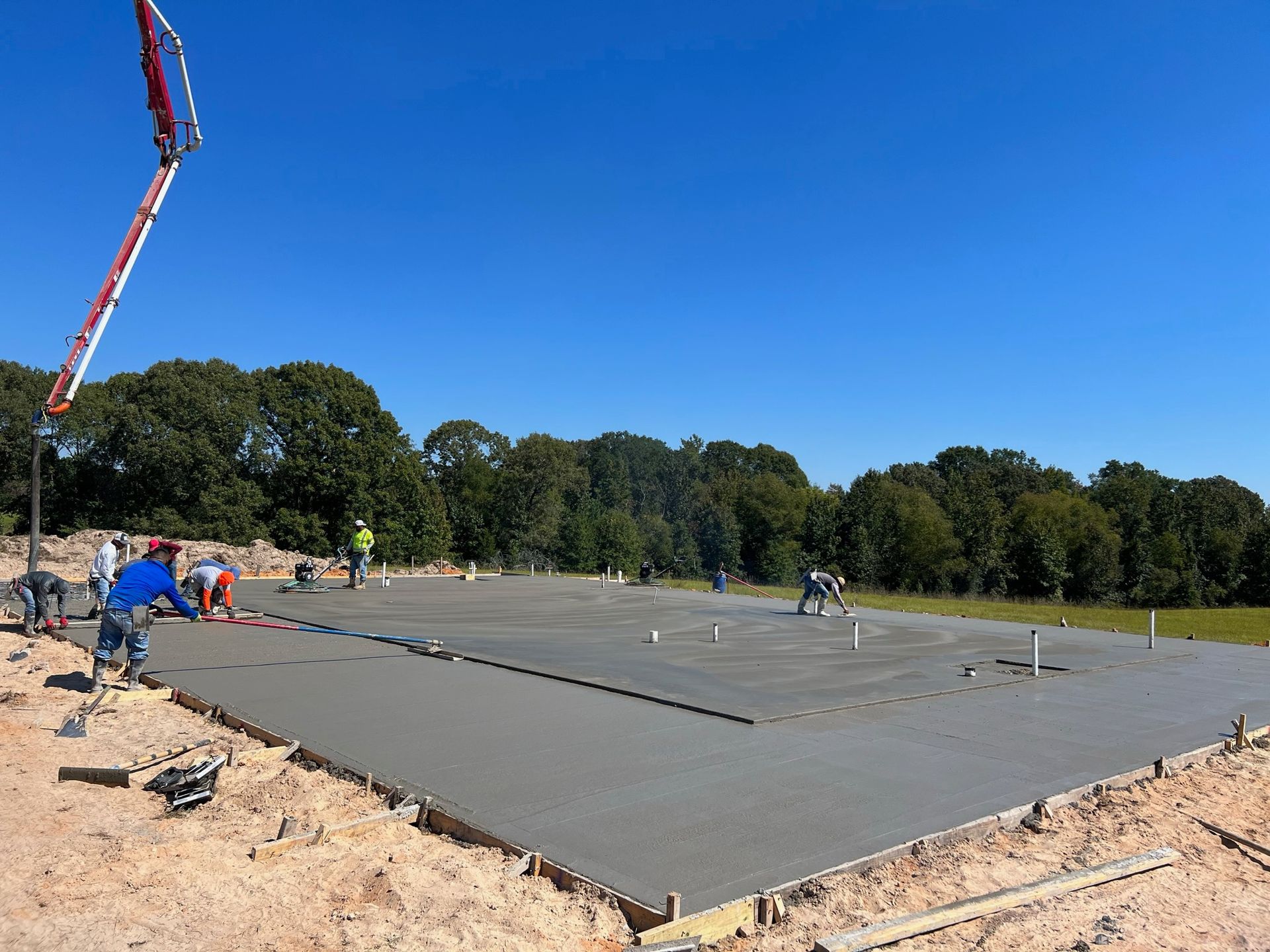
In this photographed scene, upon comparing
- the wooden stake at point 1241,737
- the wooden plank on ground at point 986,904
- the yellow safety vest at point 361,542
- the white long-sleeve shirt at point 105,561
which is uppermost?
the yellow safety vest at point 361,542

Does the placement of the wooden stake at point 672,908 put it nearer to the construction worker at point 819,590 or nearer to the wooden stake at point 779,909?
the wooden stake at point 779,909

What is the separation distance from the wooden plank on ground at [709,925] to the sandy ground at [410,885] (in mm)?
82

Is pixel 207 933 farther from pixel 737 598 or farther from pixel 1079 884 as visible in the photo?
pixel 737 598

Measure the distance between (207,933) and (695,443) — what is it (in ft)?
264

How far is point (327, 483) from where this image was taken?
41469 mm

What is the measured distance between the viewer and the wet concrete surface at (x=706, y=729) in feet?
15.1

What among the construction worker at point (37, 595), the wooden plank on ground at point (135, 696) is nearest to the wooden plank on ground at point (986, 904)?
the wooden plank on ground at point (135, 696)

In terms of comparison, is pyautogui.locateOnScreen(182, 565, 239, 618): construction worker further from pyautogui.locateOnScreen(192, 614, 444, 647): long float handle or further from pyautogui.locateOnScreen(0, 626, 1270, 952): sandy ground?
pyautogui.locateOnScreen(0, 626, 1270, 952): sandy ground

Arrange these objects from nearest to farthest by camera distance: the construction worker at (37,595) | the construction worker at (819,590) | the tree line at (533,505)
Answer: the construction worker at (37,595), the construction worker at (819,590), the tree line at (533,505)

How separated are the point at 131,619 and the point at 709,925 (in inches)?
278

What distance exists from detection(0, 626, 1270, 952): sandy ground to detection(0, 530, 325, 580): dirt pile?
22909 mm

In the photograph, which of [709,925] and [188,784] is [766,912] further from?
[188,784]

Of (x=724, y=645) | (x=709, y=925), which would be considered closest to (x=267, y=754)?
(x=709, y=925)

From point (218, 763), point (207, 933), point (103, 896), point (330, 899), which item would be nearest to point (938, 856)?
point (330, 899)
